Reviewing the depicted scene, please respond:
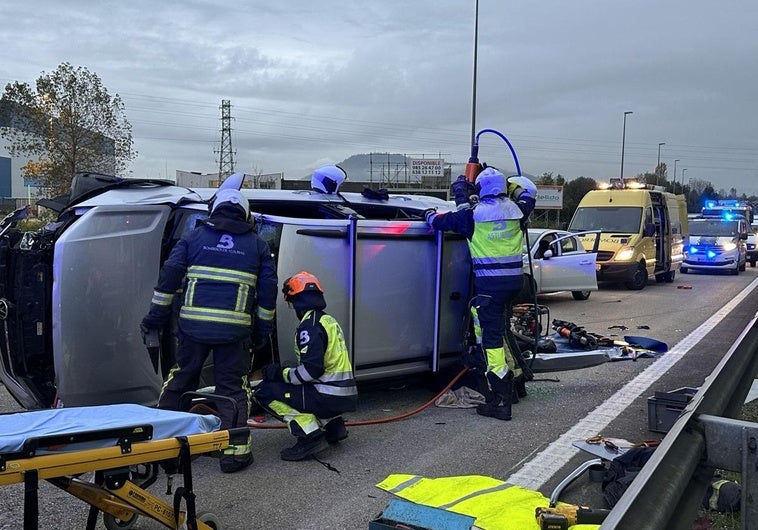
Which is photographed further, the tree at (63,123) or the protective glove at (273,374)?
the tree at (63,123)

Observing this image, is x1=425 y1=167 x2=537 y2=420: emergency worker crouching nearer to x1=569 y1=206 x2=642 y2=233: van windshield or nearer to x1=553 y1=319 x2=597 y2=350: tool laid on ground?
x1=553 y1=319 x2=597 y2=350: tool laid on ground

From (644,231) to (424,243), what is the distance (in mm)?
12404

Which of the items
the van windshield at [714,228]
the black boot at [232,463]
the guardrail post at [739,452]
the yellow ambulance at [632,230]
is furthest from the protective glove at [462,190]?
the van windshield at [714,228]

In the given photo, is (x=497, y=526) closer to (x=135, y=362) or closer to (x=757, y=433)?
(x=757, y=433)

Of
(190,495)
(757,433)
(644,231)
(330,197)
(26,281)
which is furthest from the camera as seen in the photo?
(644,231)

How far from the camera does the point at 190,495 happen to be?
2.98m

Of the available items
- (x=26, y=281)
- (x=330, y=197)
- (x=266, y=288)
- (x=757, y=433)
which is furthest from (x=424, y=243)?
(x=757, y=433)

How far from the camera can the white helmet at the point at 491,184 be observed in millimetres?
5738

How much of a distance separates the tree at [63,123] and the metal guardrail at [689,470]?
902 inches

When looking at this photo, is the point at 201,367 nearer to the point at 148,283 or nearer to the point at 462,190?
the point at 148,283

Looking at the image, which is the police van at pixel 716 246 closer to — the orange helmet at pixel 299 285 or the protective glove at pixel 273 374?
the orange helmet at pixel 299 285

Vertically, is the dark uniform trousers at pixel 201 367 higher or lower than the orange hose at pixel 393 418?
higher

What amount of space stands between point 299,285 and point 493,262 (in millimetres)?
1835

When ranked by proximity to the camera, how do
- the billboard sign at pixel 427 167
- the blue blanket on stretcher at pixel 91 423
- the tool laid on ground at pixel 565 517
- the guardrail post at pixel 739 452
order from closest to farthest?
the guardrail post at pixel 739 452, the blue blanket on stretcher at pixel 91 423, the tool laid on ground at pixel 565 517, the billboard sign at pixel 427 167
